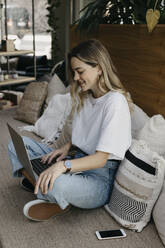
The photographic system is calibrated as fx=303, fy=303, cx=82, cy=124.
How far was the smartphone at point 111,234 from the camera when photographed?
143cm

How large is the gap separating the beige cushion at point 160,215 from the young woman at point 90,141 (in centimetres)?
27

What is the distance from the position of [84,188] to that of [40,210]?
0.90ft

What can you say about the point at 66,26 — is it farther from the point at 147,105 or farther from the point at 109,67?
the point at 109,67

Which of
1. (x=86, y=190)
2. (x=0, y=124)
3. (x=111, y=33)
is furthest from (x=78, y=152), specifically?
(x=0, y=124)

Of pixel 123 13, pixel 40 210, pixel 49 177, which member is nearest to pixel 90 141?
pixel 49 177

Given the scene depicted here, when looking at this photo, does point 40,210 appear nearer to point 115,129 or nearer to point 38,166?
point 38,166

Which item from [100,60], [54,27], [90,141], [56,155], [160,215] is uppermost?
[54,27]

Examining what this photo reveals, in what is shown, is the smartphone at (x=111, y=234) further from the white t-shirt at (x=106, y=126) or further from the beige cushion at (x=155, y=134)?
the beige cushion at (x=155, y=134)

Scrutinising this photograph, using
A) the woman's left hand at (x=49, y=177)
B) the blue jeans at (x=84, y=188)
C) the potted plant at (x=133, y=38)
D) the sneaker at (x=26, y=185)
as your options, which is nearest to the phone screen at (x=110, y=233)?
the blue jeans at (x=84, y=188)

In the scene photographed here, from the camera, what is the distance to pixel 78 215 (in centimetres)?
162

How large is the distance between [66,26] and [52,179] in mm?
4073

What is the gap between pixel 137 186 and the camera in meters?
1.44

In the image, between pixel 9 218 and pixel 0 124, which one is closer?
pixel 9 218

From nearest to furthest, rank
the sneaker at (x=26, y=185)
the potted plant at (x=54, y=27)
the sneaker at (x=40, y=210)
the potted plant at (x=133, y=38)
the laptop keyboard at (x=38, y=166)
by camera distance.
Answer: the sneaker at (x=40, y=210) → the laptop keyboard at (x=38, y=166) → the sneaker at (x=26, y=185) → the potted plant at (x=133, y=38) → the potted plant at (x=54, y=27)
